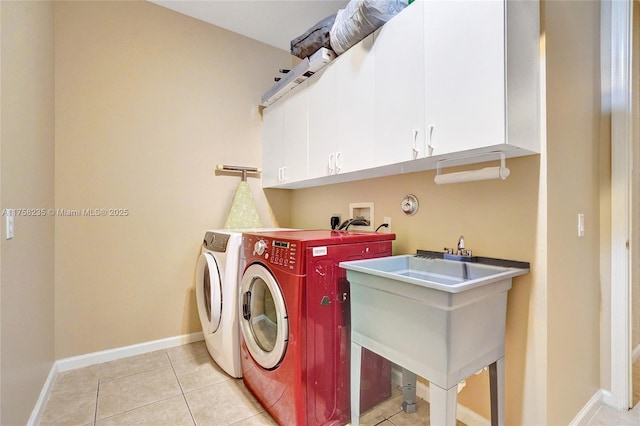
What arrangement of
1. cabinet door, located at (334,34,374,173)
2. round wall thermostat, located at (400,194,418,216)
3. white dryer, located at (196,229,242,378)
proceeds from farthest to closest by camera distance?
1. white dryer, located at (196,229,242,378)
2. round wall thermostat, located at (400,194,418,216)
3. cabinet door, located at (334,34,374,173)


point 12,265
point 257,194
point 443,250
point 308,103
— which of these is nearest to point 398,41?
point 308,103

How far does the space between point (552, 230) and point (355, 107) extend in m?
1.16

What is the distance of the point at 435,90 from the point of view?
129cm

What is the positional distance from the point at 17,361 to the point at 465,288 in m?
1.90

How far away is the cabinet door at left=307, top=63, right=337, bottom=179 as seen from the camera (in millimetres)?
1912

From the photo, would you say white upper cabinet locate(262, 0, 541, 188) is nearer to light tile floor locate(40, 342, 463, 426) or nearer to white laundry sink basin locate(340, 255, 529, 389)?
white laundry sink basin locate(340, 255, 529, 389)

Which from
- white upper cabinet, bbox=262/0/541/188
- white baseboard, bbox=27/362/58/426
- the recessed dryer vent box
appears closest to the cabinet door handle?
white upper cabinet, bbox=262/0/541/188

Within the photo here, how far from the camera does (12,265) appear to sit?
126 centimetres

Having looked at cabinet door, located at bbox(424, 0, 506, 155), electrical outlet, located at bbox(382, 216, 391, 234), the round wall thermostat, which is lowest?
electrical outlet, located at bbox(382, 216, 391, 234)

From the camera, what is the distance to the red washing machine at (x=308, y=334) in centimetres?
137

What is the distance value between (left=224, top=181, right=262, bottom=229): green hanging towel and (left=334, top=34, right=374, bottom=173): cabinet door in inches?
43.7

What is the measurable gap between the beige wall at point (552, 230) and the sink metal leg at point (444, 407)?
520 millimetres

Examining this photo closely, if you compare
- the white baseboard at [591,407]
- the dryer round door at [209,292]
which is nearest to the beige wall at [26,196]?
the dryer round door at [209,292]

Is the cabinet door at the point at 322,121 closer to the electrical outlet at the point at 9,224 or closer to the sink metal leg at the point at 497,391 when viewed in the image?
the sink metal leg at the point at 497,391
